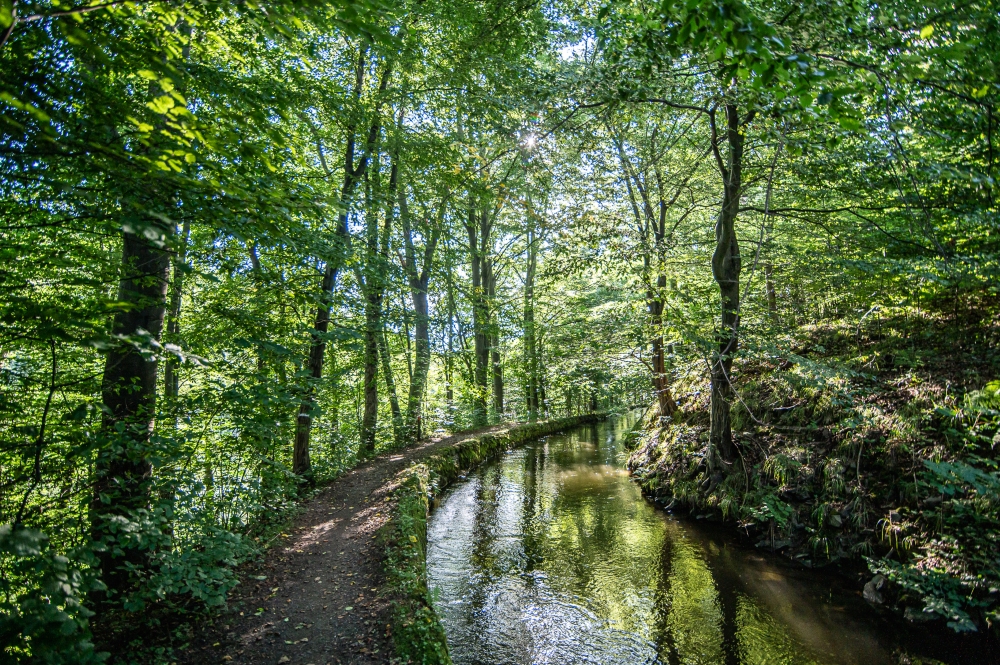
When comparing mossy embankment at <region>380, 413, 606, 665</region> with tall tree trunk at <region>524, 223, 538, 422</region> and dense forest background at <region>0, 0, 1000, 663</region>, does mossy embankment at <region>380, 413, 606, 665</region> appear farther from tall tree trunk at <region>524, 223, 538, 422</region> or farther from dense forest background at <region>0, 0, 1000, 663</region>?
tall tree trunk at <region>524, 223, 538, 422</region>

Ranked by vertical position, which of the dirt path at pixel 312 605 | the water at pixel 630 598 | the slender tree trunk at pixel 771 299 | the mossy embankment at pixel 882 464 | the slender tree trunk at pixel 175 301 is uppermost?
the slender tree trunk at pixel 771 299

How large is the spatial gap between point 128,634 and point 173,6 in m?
4.66

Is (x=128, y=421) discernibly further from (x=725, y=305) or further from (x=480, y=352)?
(x=480, y=352)

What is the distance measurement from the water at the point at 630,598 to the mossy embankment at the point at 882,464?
1.57 feet

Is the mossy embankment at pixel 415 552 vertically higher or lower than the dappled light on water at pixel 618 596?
higher


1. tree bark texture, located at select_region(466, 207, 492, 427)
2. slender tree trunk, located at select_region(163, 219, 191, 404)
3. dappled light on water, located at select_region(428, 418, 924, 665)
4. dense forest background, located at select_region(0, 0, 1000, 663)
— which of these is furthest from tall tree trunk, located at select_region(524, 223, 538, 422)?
slender tree trunk, located at select_region(163, 219, 191, 404)

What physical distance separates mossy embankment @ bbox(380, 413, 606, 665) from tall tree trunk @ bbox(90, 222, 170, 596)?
2.17 meters

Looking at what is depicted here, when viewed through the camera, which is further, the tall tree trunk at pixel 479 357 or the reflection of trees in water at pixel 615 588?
the tall tree trunk at pixel 479 357

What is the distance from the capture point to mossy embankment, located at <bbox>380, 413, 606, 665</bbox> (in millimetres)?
3863

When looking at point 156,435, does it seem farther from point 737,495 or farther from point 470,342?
point 470,342

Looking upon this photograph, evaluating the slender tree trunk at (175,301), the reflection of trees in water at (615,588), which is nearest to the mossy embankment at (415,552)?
Answer: the reflection of trees in water at (615,588)

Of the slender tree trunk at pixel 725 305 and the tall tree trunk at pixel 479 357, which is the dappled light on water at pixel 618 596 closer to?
the slender tree trunk at pixel 725 305

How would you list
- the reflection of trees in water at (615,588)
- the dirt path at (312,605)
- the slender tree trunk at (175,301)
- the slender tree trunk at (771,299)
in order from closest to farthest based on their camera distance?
the slender tree trunk at (175,301)
the dirt path at (312,605)
the reflection of trees in water at (615,588)
the slender tree trunk at (771,299)

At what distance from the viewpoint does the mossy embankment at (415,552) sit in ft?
12.7
